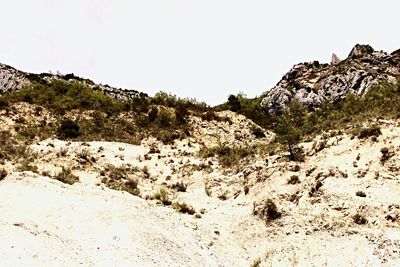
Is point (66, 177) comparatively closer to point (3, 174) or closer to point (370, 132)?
point (3, 174)

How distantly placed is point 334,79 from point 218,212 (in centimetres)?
3212

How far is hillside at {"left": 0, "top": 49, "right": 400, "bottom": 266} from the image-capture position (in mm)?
15376

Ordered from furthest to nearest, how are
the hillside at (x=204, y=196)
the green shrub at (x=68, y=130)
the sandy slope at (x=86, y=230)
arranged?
the green shrub at (x=68, y=130) < the hillside at (x=204, y=196) < the sandy slope at (x=86, y=230)

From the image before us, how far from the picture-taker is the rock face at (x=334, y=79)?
149 feet

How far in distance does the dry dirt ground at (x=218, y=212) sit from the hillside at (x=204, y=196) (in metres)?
0.06

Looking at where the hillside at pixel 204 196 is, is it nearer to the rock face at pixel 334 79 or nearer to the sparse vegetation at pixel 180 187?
the sparse vegetation at pixel 180 187

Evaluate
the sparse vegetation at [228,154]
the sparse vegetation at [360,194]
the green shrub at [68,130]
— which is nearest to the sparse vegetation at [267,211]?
the sparse vegetation at [360,194]

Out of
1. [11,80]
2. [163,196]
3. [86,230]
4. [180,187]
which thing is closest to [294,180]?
[180,187]

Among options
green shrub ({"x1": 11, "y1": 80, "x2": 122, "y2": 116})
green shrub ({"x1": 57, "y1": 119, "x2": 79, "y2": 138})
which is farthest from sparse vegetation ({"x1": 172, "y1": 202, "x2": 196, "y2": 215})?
green shrub ({"x1": 11, "y1": 80, "x2": 122, "y2": 116})

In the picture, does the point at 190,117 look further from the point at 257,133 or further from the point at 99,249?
the point at 99,249

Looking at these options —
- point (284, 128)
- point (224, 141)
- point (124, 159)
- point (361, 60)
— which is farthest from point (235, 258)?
point (361, 60)

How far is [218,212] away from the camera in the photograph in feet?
70.2

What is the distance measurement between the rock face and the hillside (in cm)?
989

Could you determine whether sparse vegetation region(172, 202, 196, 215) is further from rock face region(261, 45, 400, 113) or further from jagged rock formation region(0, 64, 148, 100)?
jagged rock formation region(0, 64, 148, 100)
